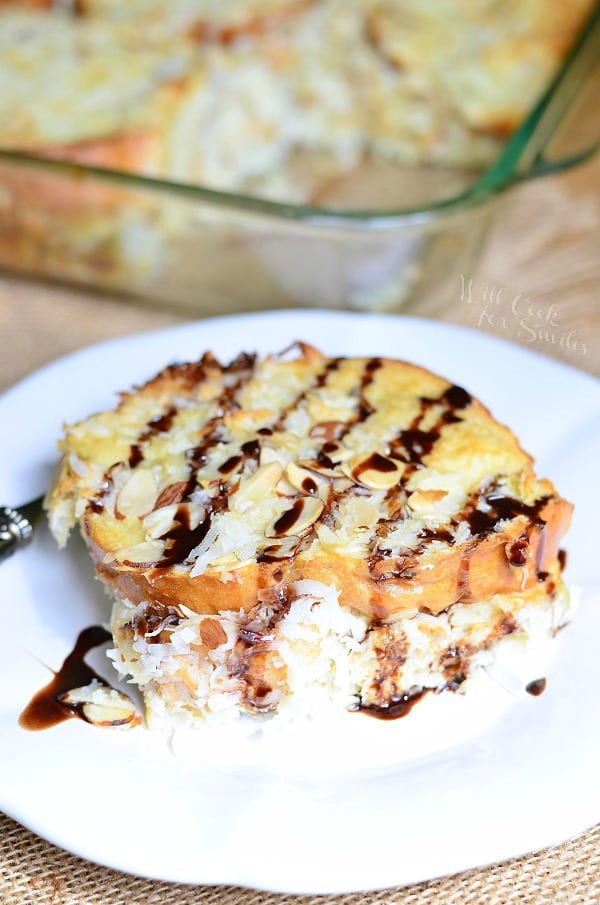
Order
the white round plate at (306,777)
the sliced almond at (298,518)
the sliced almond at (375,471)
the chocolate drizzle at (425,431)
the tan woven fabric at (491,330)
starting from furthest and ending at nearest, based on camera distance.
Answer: the chocolate drizzle at (425,431) → the sliced almond at (375,471) → the sliced almond at (298,518) → the tan woven fabric at (491,330) → the white round plate at (306,777)

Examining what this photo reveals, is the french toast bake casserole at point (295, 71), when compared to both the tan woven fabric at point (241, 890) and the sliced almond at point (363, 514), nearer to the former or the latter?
the sliced almond at point (363, 514)

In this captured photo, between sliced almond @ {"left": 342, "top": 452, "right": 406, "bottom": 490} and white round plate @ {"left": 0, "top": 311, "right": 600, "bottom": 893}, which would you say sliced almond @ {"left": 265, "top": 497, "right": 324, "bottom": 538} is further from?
white round plate @ {"left": 0, "top": 311, "right": 600, "bottom": 893}

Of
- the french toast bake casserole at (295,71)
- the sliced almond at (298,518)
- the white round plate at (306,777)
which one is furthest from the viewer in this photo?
the french toast bake casserole at (295,71)

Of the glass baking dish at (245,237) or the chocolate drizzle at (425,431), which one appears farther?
the glass baking dish at (245,237)

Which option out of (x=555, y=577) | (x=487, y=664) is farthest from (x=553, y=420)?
(x=487, y=664)

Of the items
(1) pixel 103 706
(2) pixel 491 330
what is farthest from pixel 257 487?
(2) pixel 491 330

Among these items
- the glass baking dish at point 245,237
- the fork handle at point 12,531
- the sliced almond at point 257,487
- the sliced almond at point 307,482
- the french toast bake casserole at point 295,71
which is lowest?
the fork handle at point 12,531

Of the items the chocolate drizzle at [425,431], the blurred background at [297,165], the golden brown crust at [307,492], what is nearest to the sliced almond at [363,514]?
the golden brown crust at [307,492]
